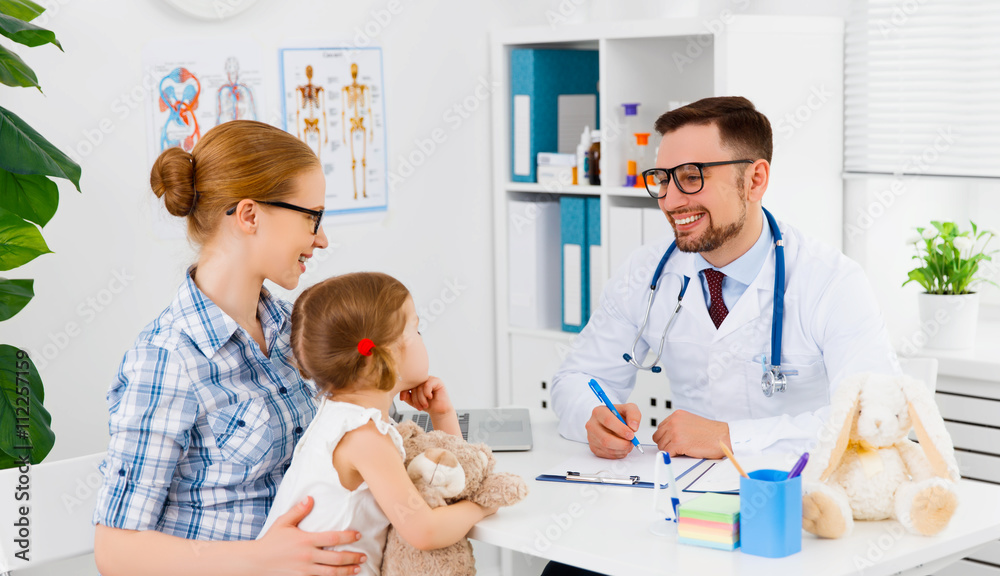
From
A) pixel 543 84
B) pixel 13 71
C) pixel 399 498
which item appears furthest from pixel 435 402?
pixel 543 84

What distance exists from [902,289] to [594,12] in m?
1.35

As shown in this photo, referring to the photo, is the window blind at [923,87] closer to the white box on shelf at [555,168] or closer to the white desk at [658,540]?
the white box on shelf at [555,168]

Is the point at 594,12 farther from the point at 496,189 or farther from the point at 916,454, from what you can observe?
the point at 916,454

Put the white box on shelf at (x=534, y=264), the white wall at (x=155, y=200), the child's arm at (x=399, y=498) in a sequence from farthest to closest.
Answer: the white box on shelf at (x=534, y=264) → the white wall at (x=155, y=200) → the child's arm at (x=399, y=498)

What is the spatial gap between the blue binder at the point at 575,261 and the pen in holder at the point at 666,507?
5.16 feet

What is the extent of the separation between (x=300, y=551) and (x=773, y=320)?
1.04 m

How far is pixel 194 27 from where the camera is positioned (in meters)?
2.43

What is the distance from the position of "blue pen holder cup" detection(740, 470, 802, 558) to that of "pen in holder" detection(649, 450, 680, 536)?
126mm

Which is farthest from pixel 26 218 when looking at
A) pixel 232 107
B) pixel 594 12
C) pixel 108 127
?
pixel 594 12

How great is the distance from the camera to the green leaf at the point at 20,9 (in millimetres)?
1738

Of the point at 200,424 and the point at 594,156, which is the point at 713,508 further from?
the point at 594,156

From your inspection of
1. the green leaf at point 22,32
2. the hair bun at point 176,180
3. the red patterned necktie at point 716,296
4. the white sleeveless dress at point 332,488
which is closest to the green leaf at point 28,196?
the green leaf at point 22,32

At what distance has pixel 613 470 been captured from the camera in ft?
5.52

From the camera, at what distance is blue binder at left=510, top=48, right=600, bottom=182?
9.86ft
